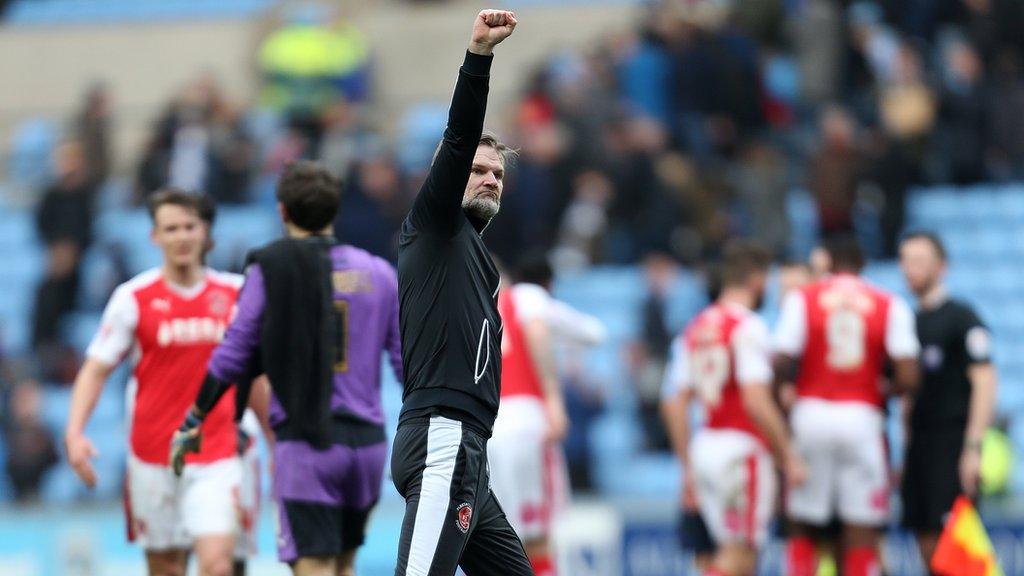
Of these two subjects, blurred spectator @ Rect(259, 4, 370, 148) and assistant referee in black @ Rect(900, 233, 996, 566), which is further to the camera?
blurred spectator @ Rect(259, 4, 370, 148)

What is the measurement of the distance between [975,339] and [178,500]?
489 cm

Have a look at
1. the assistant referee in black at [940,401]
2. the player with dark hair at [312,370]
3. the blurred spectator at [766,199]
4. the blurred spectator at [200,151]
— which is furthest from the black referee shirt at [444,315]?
the blurred spectator at [200,151]

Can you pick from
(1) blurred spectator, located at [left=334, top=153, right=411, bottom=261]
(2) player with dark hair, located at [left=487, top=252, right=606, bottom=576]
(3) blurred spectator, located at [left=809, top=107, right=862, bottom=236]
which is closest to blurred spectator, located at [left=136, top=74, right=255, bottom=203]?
(1) blurred spectator, located at [left=334, top=153, right=411, bottom=261]

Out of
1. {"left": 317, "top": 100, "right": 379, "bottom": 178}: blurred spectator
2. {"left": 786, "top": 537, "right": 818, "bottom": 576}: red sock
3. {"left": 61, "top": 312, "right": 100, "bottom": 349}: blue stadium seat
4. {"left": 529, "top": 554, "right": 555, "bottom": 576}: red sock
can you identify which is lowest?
{"left": 61, "top": 312, "right": 100, "bottom": 349}: blue stadium seat

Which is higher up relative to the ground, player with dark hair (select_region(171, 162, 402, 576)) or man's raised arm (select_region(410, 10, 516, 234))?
man's raised arm (select_region(410, 10, 516, 234))

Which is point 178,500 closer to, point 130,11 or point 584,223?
point 584,223

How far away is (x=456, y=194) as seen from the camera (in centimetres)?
645

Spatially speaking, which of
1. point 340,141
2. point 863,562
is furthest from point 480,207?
point 340,141

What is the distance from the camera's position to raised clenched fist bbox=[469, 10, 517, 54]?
624 centimetres

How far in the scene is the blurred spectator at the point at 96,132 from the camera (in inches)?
775

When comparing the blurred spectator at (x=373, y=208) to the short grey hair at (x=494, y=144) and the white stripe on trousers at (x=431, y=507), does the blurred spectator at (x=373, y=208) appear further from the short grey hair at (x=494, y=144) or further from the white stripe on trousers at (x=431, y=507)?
the white stripe on trousers at (x=431, y=507)

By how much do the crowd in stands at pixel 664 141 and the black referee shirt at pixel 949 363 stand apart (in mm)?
5125

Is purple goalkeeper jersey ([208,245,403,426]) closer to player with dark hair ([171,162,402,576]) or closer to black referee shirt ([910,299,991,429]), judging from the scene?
player with dark hair ([171,162,402,576])

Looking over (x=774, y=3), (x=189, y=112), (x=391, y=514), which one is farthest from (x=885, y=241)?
(x=189, y=112)
